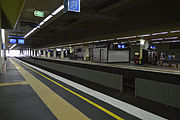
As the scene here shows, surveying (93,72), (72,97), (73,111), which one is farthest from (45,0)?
(73,111)

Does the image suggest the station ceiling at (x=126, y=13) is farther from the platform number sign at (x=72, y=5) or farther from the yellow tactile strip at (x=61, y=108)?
the yellow tactile strip at (x=61, y=108)

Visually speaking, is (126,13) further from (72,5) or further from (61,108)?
(61,108)

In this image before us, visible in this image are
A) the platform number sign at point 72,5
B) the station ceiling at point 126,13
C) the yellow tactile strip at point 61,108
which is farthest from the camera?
the station ceiling at point 126,13

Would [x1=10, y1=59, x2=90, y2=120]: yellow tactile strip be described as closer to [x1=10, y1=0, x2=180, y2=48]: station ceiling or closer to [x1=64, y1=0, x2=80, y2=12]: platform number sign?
[x1=64, y1=0, x2=80, y2=12]: platform number sign

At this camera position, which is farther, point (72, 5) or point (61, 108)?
point (72, 5)

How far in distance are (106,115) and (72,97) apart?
1.79m

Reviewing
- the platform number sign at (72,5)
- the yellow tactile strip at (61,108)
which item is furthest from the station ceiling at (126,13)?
the yellow tactile strip at (61,108)

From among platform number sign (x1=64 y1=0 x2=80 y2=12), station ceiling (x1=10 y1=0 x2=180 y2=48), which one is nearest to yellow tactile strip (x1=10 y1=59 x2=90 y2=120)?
platform number sign (x1=64 y1=0 x2=80 y2=12)

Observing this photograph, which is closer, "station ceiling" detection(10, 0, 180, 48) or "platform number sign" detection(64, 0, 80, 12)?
"platform number sign" detection(64, 0, 80, 12)

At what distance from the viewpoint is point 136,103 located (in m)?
5.11

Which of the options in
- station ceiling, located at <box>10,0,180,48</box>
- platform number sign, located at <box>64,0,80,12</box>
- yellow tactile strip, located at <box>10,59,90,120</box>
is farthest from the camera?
station ceiling, located at <box>10,0,180,48</box>

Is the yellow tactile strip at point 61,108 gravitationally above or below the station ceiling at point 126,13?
below

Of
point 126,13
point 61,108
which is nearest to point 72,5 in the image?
point 61,108

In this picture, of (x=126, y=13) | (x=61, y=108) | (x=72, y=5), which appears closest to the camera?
(x=61, y=108)
